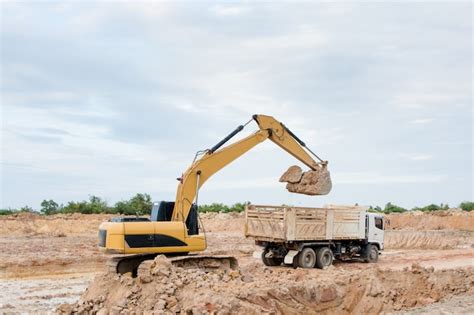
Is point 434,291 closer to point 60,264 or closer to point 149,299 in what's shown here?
point 149,299

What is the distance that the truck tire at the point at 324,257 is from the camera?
19.2 meters

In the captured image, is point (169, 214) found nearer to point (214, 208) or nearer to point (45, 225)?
point (45, 225)

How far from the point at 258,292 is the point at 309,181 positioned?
6773 mm

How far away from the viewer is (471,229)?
40500 mm

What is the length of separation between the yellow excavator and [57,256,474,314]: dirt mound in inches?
23.0

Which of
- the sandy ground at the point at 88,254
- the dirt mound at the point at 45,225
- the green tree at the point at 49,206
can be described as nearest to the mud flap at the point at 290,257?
the sandy ground at the point at 88,254

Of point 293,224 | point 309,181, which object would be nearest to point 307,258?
point 293,224

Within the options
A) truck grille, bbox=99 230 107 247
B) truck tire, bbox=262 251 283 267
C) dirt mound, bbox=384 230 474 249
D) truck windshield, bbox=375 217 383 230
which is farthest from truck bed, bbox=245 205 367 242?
dirt mound, bbox=384 230 474 249

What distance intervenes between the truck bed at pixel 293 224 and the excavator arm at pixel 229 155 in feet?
6.18

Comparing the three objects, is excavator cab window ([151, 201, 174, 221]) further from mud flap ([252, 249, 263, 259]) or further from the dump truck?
mud flap ([252, 249, 263, 259])

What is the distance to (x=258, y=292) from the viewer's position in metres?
11.4

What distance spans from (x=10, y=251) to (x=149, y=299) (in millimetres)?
15740

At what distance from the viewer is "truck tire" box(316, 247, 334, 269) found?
1925cm

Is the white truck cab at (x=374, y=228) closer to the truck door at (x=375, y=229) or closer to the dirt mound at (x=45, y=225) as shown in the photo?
the truck door at (x=375, y=229)
